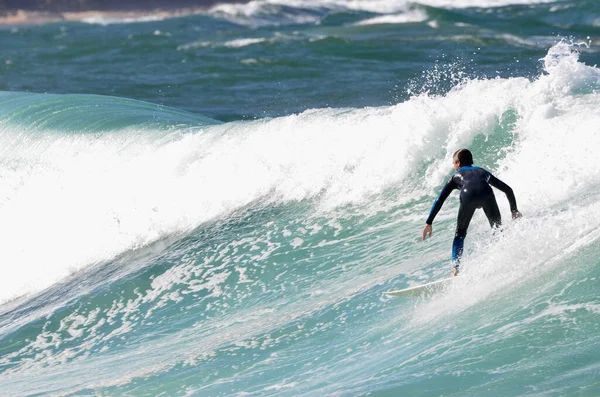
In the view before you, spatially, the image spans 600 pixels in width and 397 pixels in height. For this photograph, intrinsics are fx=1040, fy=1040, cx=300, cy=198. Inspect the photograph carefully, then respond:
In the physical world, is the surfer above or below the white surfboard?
above

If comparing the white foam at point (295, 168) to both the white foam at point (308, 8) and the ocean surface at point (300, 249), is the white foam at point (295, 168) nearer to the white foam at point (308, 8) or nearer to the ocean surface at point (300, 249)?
the ocean surface at point (300, 249)

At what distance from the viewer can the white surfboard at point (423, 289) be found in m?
7.47

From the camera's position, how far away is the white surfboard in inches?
294

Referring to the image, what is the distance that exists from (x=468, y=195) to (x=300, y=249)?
9.71ft

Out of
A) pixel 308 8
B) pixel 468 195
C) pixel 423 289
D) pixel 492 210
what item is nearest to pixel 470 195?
pixel 468 195

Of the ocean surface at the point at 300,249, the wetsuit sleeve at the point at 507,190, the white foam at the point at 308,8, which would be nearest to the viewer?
the ocean surface at the point at 300,249

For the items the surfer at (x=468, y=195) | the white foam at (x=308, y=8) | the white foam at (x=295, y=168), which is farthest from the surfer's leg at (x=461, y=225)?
the white foam at (x=308, y=8)

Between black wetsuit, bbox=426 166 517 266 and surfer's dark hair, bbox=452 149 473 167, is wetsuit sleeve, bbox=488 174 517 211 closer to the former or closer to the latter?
black wetsuit, bbox=426 166 517 266

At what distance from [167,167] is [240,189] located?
1.63 meters

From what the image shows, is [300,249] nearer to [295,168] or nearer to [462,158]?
[295,168]

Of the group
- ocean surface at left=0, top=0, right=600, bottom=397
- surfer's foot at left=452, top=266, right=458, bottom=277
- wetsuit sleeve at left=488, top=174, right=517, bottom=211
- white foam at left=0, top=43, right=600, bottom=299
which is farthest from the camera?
white foam at left=0, top=43, right=600, bottom=299

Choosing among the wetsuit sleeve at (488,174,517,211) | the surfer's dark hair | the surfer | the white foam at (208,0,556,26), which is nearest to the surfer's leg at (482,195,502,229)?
the surfer

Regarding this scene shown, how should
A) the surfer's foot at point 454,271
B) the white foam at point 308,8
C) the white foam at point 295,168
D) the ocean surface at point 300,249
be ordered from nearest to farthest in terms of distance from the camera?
1. the ocean surface at point 300,249
2. the surfer's foot at point 454,271
3. the white foam at point 295,168
4. the white foam at point 308,8

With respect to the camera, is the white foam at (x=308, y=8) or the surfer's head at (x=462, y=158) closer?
the surfer's head at (x=462, y=158)
